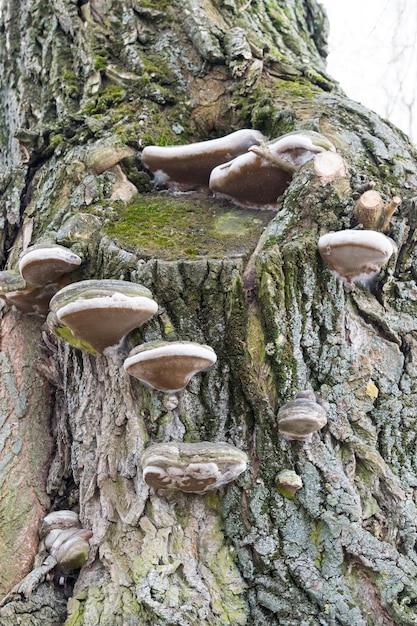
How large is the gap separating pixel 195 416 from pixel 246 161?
53.2 inches

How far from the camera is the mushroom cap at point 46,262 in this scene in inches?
109

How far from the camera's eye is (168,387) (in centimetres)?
260

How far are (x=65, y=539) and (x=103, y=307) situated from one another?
3.83ft

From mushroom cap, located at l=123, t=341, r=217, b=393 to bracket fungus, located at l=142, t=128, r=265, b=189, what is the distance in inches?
52.1

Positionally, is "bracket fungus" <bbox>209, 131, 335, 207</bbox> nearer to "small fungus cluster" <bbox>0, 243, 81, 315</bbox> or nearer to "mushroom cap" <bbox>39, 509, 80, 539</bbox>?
"small fungus cluster" <bbox>0, 243, 81, 315</bbox>

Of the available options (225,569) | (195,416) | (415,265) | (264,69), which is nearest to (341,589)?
(225,569)

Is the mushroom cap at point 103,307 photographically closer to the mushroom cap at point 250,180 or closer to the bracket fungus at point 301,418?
the bracket fungus at point 301,418

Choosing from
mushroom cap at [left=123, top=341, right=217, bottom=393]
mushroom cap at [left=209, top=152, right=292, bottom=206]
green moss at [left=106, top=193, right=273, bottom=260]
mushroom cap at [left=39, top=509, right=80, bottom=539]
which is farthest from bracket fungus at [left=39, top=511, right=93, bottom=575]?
mushroom cap at [left=209, top=152, right=292, bottom=206]

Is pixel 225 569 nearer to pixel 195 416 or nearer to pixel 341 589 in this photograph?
pixel 341 589

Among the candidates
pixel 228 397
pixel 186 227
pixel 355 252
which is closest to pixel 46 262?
pixel 186 227

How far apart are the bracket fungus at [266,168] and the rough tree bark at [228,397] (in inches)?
4.1

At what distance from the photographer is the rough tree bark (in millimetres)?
2457

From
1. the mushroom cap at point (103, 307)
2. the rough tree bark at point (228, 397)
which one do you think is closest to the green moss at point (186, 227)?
the rough tree bark at point (228, 397)

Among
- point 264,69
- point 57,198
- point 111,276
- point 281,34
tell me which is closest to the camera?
point 111,276
